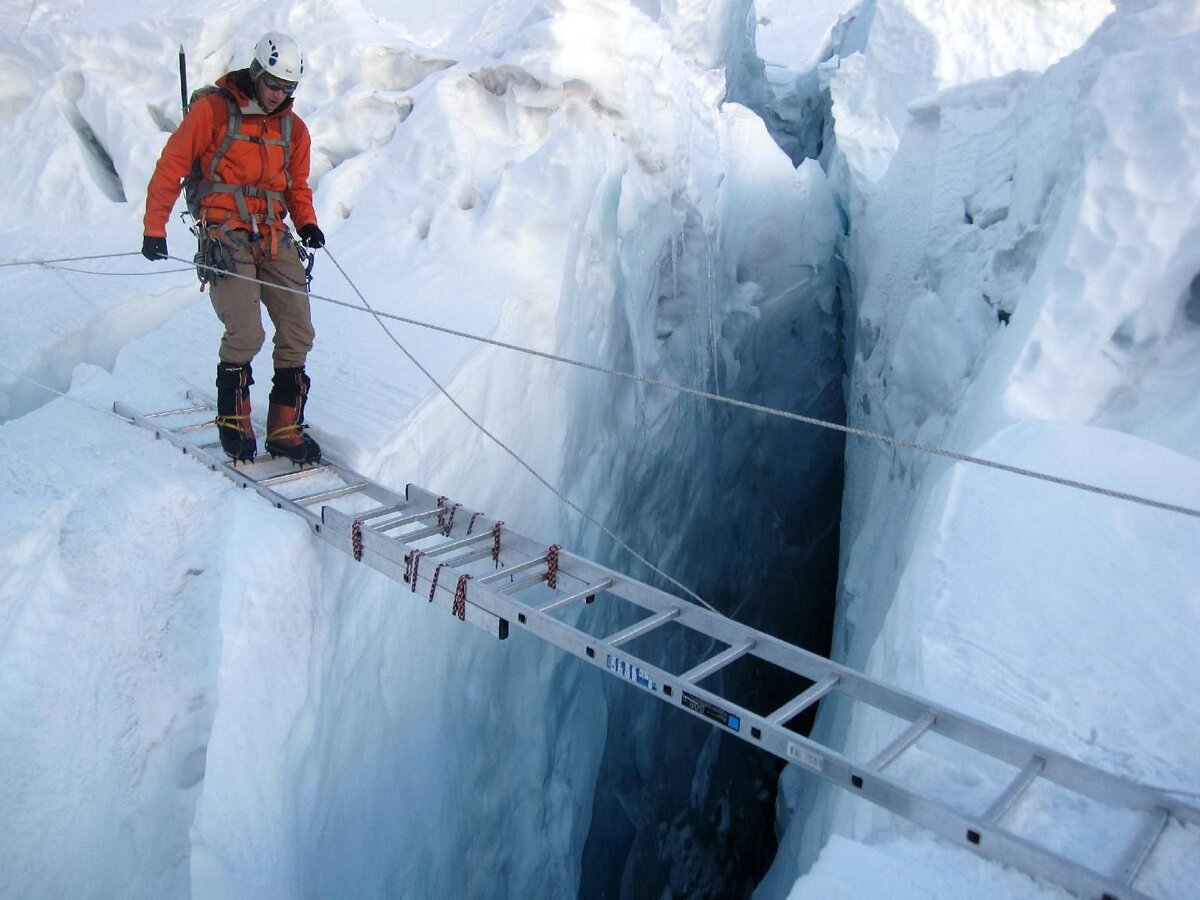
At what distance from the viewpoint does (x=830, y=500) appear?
7.92 m

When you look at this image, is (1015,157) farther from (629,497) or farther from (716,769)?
(716,769)

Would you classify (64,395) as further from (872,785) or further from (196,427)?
(872,785)

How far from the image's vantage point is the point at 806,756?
1.49 m

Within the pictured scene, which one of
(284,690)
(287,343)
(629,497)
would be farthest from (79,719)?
(629,497)

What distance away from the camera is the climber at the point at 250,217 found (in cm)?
232

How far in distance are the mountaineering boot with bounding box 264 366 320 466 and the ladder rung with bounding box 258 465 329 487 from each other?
0.03 m

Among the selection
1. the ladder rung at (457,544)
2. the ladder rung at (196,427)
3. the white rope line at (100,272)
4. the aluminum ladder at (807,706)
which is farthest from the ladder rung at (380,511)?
the white rope line at (100,272)

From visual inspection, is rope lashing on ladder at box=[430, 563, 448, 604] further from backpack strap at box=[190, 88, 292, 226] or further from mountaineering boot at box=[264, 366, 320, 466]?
backpack strap at box=[190, 88, 292, 226]

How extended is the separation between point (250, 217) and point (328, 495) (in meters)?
0.76

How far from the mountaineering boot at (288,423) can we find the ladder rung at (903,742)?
169 cm

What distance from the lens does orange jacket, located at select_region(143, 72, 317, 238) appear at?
2.31 metres

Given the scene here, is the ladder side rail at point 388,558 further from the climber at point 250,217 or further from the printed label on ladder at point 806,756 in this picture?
the printed label on ladder at point 806,756

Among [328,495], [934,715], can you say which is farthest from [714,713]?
[328,495]

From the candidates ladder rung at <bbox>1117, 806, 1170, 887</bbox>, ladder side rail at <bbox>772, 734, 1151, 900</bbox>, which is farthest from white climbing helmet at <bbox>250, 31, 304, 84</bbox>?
ladder rung at <bbox>1117, 806, 1170, 887</bbox>
